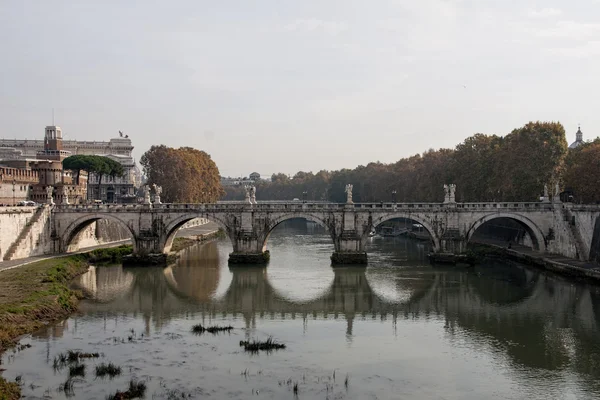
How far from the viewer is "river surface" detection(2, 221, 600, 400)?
23.6 m

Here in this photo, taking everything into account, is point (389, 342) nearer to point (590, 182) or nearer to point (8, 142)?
point (590, 182)

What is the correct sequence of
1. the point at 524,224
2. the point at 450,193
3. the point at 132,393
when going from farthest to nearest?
the point at 450,193, the point at 524,224, the point at 132,393

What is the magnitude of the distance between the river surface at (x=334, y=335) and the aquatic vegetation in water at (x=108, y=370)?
396 millimetres

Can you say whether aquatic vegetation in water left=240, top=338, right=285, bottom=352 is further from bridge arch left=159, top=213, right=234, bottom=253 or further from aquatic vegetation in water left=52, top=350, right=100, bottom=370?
bridge arch left=159, top=213, right=234, bottom=253

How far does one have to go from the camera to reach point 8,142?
104m

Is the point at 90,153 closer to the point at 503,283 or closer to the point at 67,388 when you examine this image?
the point at 503,283

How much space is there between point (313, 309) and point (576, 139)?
7556 cm

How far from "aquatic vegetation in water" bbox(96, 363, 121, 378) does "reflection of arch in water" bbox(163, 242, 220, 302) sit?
48.9 feet

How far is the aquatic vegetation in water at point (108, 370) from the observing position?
24422mm

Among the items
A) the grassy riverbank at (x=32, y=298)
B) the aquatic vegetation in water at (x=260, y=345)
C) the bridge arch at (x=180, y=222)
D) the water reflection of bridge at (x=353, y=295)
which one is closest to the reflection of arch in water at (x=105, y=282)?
the water reflection of bridge at (x=353, y=295)

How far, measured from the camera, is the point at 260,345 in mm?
28531

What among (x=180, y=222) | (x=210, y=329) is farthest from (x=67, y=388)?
(x=180, y=222)

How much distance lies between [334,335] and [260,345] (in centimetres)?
439

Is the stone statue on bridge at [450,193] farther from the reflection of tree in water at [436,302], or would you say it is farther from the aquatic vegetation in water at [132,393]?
the aquatic vegetation in water at [132,393]
